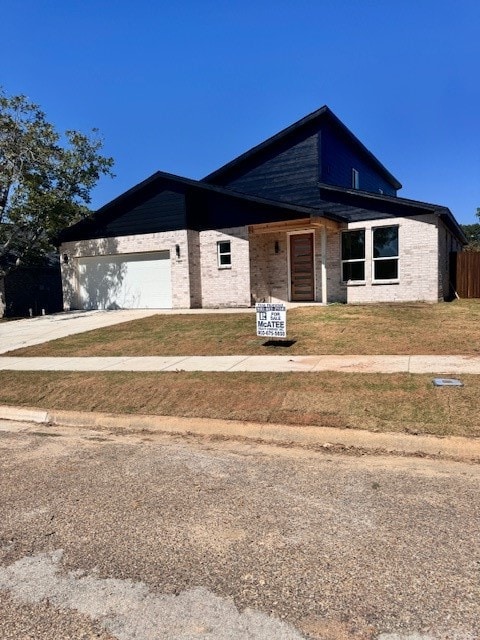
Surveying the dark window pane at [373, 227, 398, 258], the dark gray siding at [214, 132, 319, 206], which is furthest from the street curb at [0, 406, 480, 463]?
the dark gray siding at [214, 132, 319, 206]

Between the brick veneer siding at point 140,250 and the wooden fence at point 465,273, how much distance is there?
1003 centimetres

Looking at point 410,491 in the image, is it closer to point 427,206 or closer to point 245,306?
point 427,206

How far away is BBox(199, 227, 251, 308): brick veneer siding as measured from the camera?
674 inches

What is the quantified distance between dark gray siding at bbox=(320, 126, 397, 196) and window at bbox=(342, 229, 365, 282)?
101 inches

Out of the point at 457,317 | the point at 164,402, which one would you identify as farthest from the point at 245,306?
the point at 164,402

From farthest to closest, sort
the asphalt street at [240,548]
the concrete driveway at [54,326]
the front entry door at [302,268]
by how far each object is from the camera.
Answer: the front entry door at [302,268] → the concrete driveway at [54,326] → the asphalt street at [240,548]

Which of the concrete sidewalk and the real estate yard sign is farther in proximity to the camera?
the real estate yard sign

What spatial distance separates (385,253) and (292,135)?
5.97 meters

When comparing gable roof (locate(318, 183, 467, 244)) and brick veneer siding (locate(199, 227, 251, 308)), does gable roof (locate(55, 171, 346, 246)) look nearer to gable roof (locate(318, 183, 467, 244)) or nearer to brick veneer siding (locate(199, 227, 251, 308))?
gable roof (locate(318, 183, 467, 244))

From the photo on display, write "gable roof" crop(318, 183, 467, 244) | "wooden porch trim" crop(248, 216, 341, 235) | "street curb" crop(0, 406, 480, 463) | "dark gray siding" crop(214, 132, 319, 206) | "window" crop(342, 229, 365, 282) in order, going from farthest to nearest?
"dark gray siding" crop(214, 132, 319, 206) → "window" crop(342, 229, 365, 282) → "wooden porch trim" crop(248, 216, 341, 235) → "gable roof" crop(318, 183, 467, 244) → "street curb" crop(0, 406, 480, 463)

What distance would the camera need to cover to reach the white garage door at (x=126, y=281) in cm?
1864

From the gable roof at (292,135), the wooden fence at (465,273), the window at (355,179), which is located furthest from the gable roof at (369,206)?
the window at (355,179)

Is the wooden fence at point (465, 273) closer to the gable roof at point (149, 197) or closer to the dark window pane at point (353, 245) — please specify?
the dark window pane at point (353, 245)

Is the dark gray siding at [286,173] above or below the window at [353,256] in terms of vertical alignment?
above
